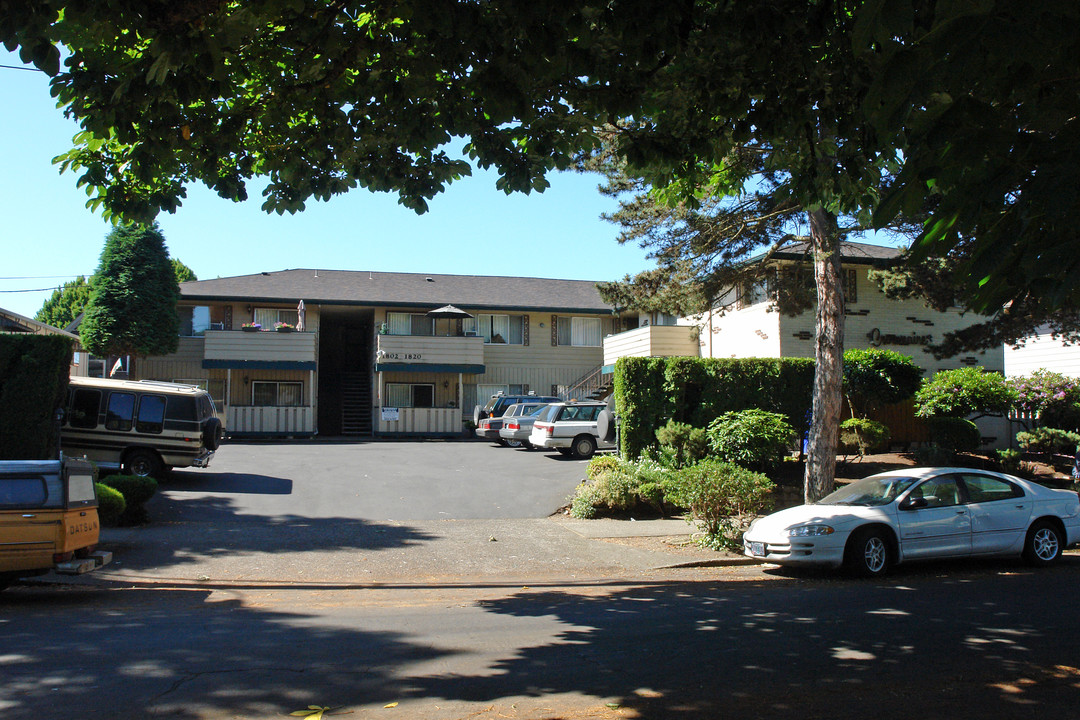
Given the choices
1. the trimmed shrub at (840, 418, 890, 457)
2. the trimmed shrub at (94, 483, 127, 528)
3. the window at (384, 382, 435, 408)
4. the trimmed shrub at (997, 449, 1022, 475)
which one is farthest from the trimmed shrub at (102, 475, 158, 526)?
the window at (384, 382, 435, 408)

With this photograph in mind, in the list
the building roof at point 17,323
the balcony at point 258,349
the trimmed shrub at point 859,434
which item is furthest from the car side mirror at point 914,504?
the balcony at point 258,349

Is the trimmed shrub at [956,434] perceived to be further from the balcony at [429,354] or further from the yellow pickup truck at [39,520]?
the balcony at [429,354]

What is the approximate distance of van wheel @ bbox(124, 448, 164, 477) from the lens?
17547 mm

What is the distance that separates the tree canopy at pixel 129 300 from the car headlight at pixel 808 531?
26.2 m

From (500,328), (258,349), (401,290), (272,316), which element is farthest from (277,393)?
(500,328)

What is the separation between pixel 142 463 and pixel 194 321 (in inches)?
675

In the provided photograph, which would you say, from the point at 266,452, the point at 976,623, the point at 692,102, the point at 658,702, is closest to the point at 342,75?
the point at 692,102

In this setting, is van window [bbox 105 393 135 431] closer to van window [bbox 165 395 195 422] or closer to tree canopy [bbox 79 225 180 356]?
van window [bbox 165 395 195 422]

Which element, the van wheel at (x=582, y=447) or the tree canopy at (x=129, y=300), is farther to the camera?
the tree canopy at (x=129, y=300)

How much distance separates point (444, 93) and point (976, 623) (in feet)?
24.0

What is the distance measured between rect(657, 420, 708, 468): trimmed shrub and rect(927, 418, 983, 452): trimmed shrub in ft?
19.4

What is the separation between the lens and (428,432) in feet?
106

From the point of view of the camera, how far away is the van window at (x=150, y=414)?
1772cm

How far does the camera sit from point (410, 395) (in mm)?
34531
